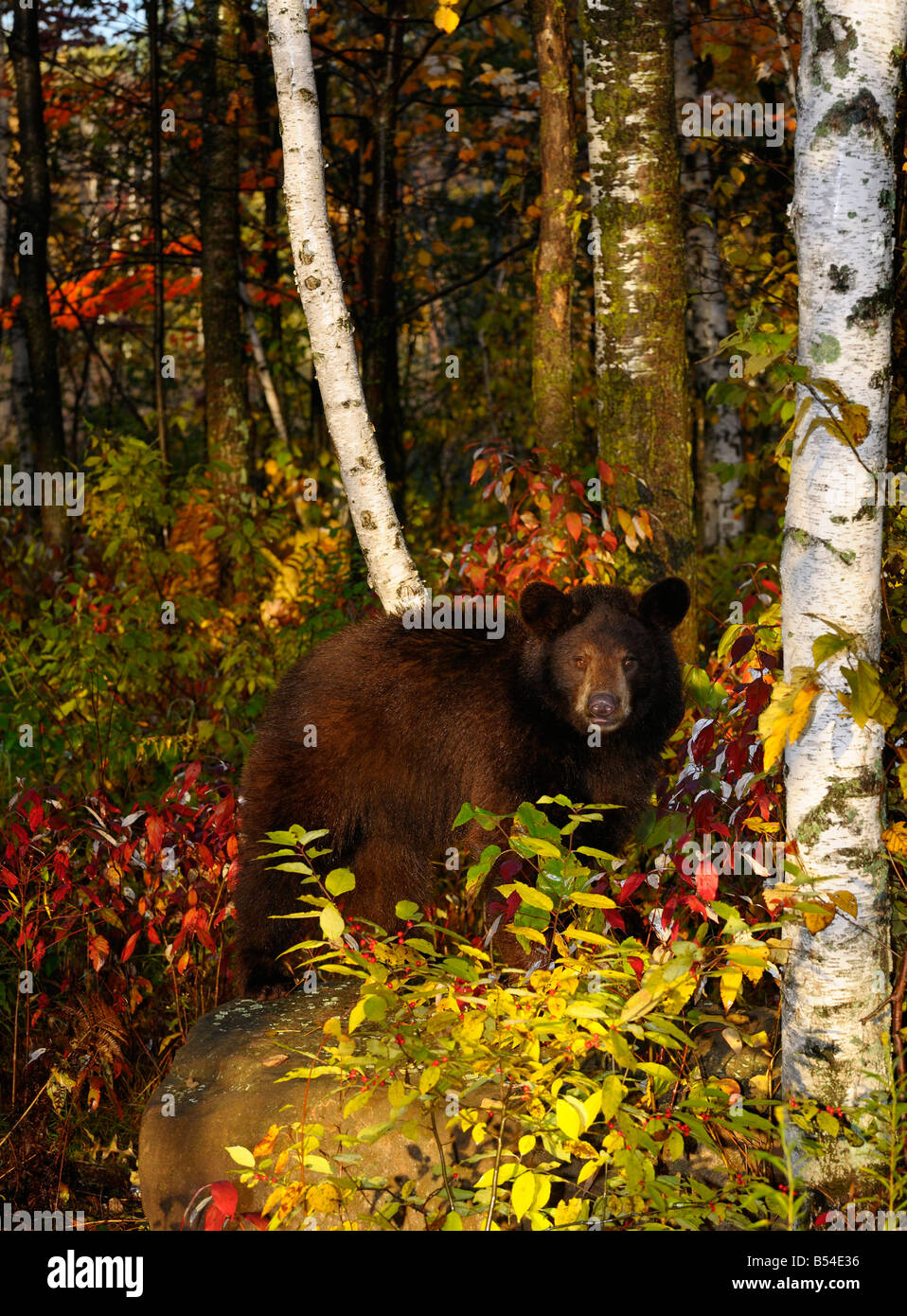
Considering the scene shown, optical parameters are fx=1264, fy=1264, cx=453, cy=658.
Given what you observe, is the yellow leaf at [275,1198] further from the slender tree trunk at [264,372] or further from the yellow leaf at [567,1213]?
the slender tree trunk at [264,372]

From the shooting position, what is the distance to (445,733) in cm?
448

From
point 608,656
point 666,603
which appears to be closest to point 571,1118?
point 608,656

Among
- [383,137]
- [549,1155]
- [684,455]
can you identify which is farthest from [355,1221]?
[383,137]

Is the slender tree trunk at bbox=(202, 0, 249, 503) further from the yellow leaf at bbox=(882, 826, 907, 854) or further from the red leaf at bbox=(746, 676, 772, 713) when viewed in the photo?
the yellow leaf at bbox=(882, 826, 907, 854)

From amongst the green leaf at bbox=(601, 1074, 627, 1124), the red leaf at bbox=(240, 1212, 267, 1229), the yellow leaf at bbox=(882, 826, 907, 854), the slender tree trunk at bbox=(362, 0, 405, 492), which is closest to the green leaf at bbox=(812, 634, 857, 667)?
the yellow leaf at bbox=(882, 826, 907, 854)

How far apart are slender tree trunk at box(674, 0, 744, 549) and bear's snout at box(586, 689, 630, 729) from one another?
4.65 metres

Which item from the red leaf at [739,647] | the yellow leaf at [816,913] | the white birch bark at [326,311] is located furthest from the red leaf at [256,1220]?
the white birch bark at [326,311]

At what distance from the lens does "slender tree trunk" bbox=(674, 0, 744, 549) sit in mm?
9047

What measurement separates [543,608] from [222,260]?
6.06 meters

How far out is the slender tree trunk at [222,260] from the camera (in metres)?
9.29

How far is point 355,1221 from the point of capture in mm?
3439

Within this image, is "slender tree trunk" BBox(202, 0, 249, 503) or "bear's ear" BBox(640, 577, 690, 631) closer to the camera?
"bear's ear" BBox(640, 577, 690, 631)
